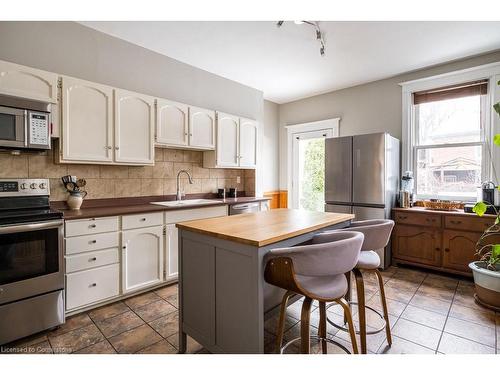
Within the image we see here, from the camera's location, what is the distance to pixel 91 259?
237 centimetres

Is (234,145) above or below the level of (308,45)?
below

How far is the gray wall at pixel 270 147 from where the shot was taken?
521cm

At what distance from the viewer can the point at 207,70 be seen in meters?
3.85

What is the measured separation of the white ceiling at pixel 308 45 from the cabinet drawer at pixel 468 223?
197 cm

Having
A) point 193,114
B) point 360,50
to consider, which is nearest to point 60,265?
point 193,114

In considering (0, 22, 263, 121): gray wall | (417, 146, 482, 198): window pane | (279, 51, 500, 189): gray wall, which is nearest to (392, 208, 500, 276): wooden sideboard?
(417, 146, 482, 198): window pane

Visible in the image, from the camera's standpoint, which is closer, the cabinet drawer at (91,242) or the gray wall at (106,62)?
the cabinet drawer at (91,242)

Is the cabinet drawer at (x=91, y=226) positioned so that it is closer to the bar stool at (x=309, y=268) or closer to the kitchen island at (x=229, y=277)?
the kitchen island at (x=229, y=277)

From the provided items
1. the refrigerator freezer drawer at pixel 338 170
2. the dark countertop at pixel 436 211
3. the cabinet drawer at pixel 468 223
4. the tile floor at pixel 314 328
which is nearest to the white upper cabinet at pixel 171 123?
the tile floor at pixel 314 328

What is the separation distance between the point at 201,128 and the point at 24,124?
1.85 meters

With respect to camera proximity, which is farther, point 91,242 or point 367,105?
point 367,105

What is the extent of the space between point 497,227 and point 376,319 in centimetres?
187

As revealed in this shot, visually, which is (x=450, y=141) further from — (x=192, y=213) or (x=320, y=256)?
(x=192, y=213)

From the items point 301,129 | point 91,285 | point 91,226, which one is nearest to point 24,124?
point 91,226
